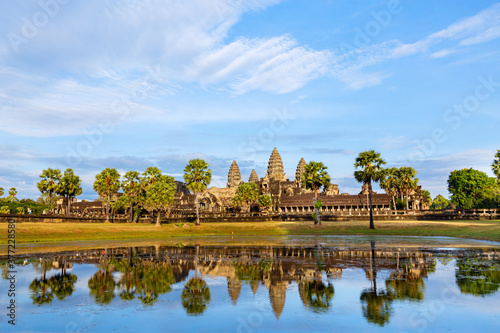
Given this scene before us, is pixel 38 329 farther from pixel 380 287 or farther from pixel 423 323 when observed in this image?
pixel 380 287

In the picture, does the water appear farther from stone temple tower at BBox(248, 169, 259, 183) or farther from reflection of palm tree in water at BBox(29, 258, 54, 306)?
stone temple tower at BBox(248, 169, 259, 183)

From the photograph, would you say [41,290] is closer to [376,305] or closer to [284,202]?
[376,305]

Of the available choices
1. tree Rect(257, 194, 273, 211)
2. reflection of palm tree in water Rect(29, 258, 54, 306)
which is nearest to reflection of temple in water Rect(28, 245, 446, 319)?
reflection of palm tree in water Rect(29, 258, 54, 306)

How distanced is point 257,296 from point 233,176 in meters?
169

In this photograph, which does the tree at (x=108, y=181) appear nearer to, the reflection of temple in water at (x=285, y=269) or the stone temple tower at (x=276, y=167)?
the reflection of temple in water at (x=285, y=269)

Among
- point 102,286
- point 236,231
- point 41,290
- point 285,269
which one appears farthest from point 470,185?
point 41,290

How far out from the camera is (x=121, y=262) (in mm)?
23828

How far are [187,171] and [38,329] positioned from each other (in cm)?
6984

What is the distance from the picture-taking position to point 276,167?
569 feet

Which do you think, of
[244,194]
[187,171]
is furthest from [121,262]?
[244,194]

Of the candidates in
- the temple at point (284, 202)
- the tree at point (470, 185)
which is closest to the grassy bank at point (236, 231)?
the temple at point (284, 202)

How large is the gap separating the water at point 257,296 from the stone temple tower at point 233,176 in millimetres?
156990

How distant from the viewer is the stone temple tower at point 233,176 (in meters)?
180

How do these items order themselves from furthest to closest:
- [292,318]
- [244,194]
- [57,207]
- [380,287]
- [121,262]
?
[57,207] → [244,194] → [121,262] → [380,287] → [292,318]
